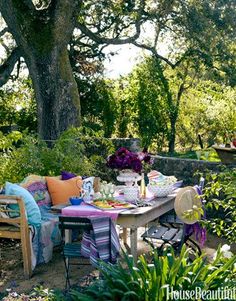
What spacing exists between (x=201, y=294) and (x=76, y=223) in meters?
1.86

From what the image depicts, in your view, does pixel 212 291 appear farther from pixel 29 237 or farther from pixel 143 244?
pixel 143 244

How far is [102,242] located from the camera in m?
4.37

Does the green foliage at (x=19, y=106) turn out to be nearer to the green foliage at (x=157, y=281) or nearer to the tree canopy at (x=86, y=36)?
the tree canopy at (x=86, y=36)

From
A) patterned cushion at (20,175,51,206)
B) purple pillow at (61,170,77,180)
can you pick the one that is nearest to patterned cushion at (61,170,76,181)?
purple pillow at (61,170,77,180)

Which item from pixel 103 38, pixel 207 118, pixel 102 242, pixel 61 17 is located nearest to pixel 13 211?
pixel 102 242

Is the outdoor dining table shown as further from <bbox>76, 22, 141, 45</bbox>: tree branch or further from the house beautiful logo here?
<bbox>76, 22, 141, 45</bbox>: tree branch

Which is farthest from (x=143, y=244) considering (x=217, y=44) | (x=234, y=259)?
(x=217, y=44)

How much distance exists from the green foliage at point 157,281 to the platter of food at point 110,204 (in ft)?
6.75

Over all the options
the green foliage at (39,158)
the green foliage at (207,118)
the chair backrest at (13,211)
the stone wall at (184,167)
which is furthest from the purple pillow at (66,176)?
the green foliage at (207,118)

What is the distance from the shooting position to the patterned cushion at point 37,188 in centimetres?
580

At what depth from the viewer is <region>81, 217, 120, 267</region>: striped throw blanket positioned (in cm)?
→ 433

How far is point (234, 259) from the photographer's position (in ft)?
9.75

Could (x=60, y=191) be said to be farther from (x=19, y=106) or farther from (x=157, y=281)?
(x=19, y=106)

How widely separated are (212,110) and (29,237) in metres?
10.6
